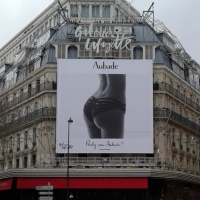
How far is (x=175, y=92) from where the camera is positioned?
65000 mm

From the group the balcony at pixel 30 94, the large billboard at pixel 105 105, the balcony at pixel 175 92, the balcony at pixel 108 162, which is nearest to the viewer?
the balcony at pixel 108 162

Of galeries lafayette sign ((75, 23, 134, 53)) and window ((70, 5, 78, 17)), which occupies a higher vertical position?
window ((70, 5, 78, 17))

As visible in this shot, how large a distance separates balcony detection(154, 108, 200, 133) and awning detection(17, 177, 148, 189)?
8.49 metres

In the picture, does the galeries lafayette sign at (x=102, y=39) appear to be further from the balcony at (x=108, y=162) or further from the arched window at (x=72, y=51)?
the balcony at (x=108, y=162)

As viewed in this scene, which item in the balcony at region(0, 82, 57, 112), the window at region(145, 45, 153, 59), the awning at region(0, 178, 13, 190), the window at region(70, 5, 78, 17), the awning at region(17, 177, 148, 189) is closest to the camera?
the awning at region(17, 177, 148, 189)

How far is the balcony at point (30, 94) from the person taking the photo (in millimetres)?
61169

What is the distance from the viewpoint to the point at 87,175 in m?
55.4

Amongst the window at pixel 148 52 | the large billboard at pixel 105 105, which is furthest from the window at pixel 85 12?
the large billboard at pixel 105 105

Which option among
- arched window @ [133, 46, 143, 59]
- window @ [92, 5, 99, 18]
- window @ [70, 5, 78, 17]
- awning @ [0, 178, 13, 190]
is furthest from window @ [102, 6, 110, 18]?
awning @ [0, 178, 13, 190]

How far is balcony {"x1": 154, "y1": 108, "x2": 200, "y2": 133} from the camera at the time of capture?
6075 cm

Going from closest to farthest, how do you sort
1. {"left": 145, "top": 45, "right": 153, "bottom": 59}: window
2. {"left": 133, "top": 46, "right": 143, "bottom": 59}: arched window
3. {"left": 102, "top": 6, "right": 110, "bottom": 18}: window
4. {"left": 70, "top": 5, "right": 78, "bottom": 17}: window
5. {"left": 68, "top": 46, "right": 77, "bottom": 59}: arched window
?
{"left": 145, "top": 45, "right": 153, "bottom": 59}: window, {"left": 68, "top": 46, "right": 77, "bottom": 59}: arched window, {"left": 133, "top": 46, "right": 143, "bottom": 59}: arched window, {"left": 70, "top": 5, "right": 78, "bottom": 17}: window, {"left": 102, "top": 6, "right": 110, "bottom": 18}: window

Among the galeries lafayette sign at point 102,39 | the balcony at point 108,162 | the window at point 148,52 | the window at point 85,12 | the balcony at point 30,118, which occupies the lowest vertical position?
the balcony at point 108,162

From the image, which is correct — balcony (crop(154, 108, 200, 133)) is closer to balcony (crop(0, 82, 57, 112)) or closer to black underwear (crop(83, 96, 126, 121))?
black underwear (crop(83, 96, 126, 121))

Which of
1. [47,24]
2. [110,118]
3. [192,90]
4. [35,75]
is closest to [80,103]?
[110,118]
